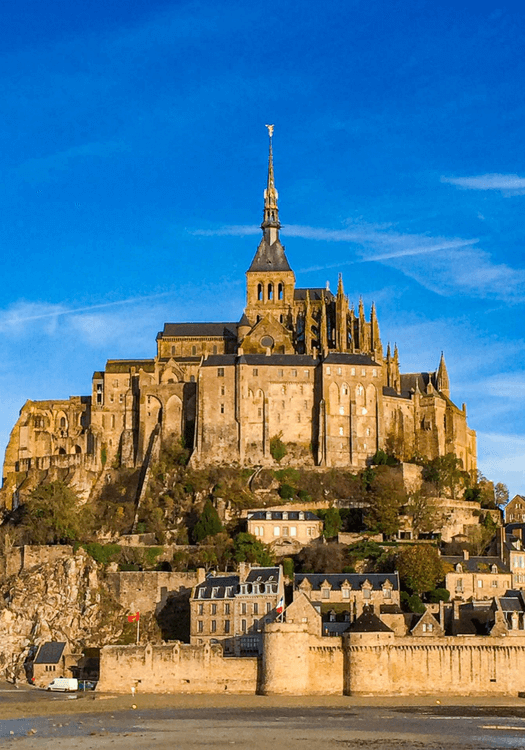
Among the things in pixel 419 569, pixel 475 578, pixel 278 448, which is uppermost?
pixel 278 448

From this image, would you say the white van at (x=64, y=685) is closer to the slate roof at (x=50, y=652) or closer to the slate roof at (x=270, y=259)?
the slate roof at (x=50, y=652)

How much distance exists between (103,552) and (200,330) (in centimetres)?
2956

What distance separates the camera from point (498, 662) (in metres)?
62.4

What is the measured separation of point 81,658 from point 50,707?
11.7 metres

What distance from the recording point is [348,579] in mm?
70938

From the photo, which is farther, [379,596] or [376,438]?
[376,438]

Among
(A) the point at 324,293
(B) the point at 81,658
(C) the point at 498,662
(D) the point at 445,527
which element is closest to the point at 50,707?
(B) the point at 81,658

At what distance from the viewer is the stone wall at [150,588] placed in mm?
74812

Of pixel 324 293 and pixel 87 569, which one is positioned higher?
pixel 324 293

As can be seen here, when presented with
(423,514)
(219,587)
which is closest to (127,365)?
(423,514)

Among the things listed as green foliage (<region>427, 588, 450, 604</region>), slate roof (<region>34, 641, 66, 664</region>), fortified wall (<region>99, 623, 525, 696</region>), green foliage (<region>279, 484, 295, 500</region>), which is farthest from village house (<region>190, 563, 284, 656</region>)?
green foliage (<region>279, 484, 295, 500</region>)

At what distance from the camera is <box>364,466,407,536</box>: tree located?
82688 mm

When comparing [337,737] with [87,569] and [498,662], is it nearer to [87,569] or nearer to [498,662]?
[498,662]

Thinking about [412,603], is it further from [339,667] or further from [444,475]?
[444,475]
